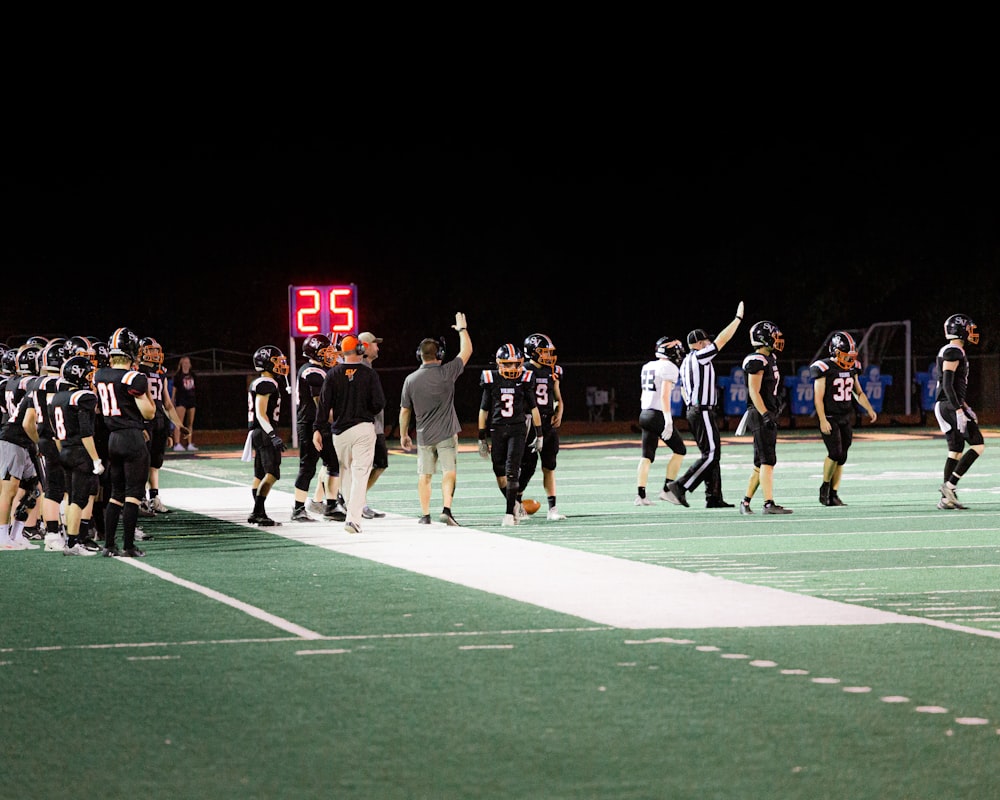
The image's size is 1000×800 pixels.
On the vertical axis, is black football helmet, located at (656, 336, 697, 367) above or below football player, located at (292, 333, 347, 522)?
above

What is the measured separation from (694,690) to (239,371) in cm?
3391

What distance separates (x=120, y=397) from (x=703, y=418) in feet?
22.7

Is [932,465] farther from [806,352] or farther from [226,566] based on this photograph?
[806,352]

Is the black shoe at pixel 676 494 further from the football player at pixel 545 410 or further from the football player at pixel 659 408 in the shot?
the football player at pixel 545 410

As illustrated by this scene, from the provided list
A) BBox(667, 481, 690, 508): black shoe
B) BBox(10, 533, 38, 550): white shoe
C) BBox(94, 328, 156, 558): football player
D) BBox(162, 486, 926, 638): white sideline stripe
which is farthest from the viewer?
BBox(667, 481, 690, 508): black shoe

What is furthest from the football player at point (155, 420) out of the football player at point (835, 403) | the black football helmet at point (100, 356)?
the football player at point (835, 403)

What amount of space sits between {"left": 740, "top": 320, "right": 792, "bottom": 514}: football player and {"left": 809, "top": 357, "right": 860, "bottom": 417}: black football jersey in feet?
2.84

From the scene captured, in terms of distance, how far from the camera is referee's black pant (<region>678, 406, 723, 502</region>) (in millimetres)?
17516

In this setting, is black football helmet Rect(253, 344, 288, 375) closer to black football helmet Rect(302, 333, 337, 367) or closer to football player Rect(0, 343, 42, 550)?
black football helmet Rect(302, 333, 337, 367)

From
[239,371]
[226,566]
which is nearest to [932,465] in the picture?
[226,566]

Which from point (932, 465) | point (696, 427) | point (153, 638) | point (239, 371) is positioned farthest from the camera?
point (239, 371)

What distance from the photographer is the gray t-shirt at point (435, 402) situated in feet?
51.7

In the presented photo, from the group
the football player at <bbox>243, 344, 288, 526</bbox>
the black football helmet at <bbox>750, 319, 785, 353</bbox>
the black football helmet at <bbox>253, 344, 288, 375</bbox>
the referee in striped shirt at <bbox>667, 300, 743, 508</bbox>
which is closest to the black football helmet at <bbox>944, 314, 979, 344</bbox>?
the black football helmet at <bbox>750, 319, 785, 353</bbox>

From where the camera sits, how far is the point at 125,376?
13.2 meters
